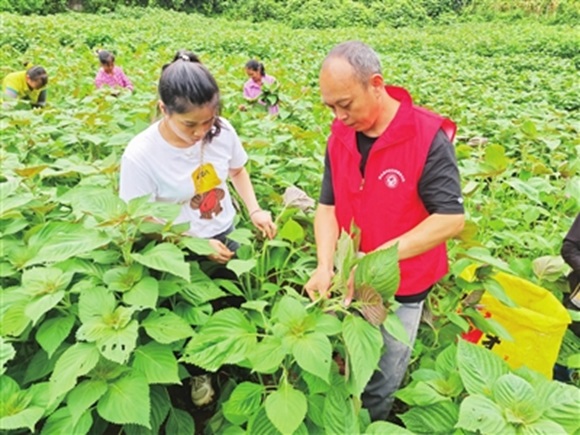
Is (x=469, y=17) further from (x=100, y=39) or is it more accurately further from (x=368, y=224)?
(x=368, y=224)

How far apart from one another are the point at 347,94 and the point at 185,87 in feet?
1.84

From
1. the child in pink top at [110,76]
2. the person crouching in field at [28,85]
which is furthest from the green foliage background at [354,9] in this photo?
the person crouching in field at [28,85]

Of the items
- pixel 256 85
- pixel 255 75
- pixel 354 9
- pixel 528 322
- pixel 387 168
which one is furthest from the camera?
pixel 354 9

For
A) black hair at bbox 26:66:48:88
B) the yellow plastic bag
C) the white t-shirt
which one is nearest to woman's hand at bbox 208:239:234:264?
the white t-shirt

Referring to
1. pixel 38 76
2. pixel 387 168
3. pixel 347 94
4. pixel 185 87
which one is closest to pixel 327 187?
pixel 387 168

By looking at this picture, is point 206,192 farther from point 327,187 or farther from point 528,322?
point 528,322

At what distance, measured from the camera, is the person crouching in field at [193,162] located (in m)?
1.68

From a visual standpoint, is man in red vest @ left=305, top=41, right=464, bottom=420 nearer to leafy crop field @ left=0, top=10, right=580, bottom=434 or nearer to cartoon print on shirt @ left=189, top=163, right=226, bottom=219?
leafy crop field @ left=0, top=10, right=580, bottom=434

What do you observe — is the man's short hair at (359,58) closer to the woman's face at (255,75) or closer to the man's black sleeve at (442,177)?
the man's black sleeve at (442,177)

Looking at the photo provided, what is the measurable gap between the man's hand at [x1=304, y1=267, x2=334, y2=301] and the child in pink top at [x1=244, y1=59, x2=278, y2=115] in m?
2.60

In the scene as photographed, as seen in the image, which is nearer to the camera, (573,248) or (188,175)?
(188,175)

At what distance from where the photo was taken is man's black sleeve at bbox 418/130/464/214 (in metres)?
1.55

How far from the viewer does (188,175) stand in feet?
6.22

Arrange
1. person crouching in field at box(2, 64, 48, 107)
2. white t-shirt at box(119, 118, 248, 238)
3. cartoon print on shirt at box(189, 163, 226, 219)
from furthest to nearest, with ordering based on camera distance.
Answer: person crouching in field at box(2, 64, 48, 107), cartoon print on shirt at box(189, 163, 226, 219), white t-shirt at box(119, 118, 248, 238)
